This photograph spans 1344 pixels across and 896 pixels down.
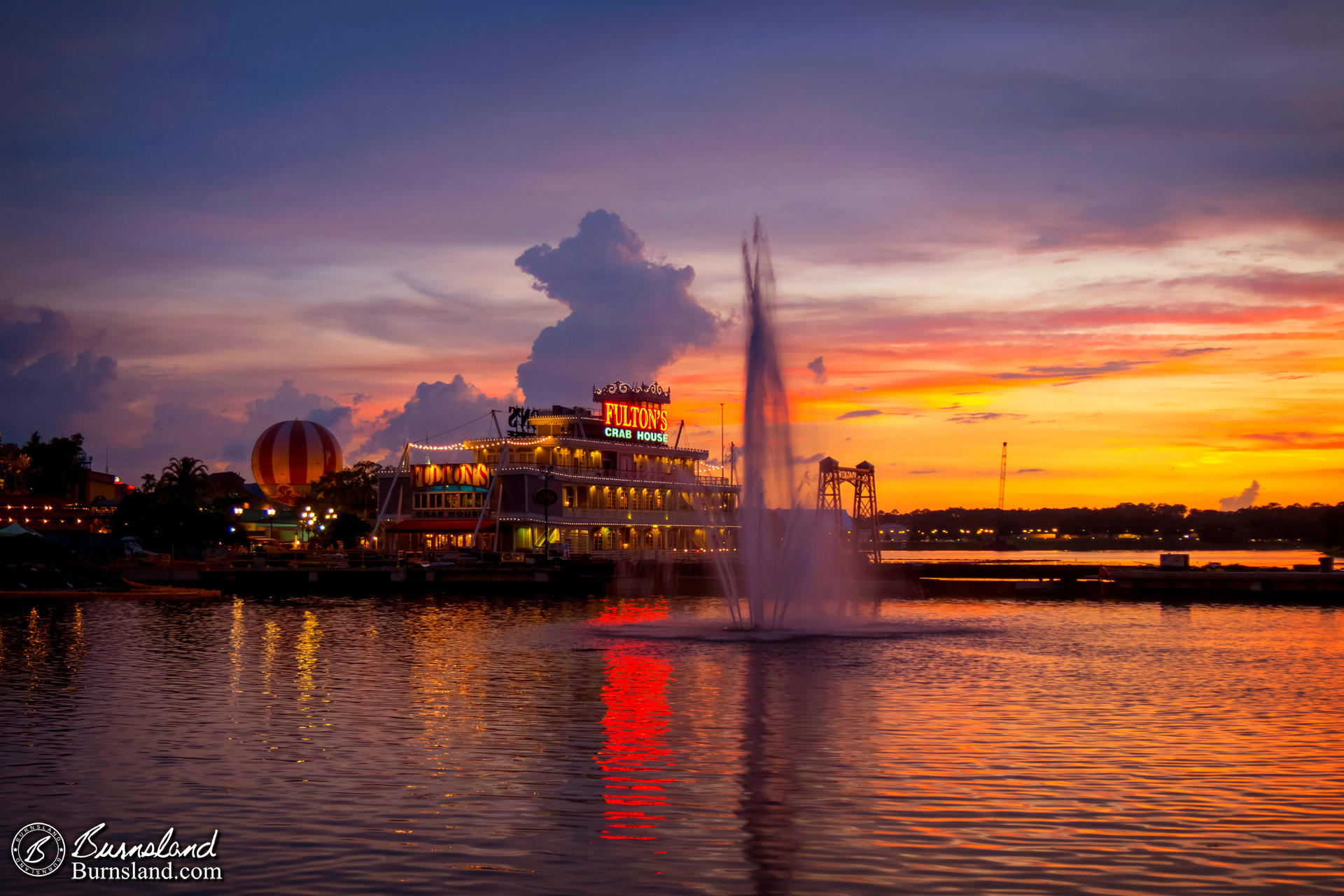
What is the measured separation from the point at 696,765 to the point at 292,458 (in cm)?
15538

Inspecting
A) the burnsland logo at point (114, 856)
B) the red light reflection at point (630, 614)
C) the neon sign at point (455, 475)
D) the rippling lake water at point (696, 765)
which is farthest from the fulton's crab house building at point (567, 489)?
the burnsland logo at point (114, 856)

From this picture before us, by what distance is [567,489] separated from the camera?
370 feet

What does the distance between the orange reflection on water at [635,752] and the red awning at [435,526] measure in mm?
73296

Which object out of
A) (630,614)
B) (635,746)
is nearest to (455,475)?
(630,614)

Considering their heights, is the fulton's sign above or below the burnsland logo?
above

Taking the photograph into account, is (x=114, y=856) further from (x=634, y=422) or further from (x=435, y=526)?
(x=634, y=422)

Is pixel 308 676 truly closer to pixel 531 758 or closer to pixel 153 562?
pixel 531 758

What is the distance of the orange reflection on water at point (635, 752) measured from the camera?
16.2 metres

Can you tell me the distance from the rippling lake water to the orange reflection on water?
88 mm

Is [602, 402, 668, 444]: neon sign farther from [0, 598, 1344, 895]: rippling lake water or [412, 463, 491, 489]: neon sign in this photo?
[0, 598, 1344, 895]: rippling lake water

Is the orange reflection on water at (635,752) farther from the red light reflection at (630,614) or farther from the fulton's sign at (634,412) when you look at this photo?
the fulton's sign at (634,412)

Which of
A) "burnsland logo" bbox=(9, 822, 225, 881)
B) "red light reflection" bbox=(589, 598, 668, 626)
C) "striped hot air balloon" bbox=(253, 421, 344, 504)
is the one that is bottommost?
"red light reflection" bbox=(589, 598, 668, 626)

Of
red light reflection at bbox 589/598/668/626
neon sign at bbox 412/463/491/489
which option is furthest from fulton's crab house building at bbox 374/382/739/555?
red light reflection at bbox 589/598/668/626

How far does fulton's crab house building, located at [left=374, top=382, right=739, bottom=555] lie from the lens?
10812cm
